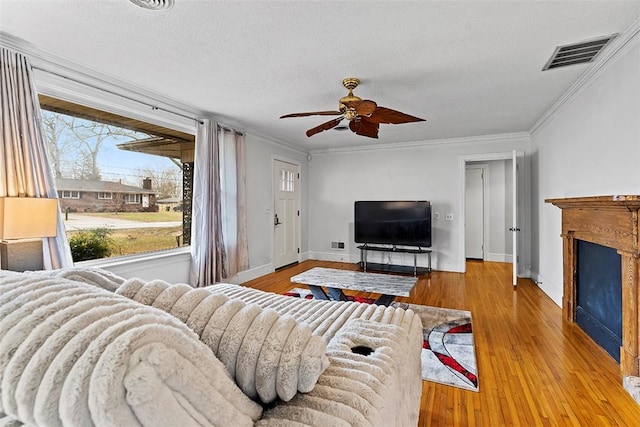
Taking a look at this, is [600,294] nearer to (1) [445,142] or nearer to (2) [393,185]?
(1) [445,142]

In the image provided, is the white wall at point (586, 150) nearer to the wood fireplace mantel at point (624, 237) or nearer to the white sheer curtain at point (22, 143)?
the wood fireplace mantel at point (624, 237)

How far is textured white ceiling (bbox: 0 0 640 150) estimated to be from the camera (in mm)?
1856

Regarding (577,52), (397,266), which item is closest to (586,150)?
(577,52)

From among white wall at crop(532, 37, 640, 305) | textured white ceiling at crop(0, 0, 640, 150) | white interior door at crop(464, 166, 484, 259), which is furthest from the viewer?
white interior door at crop(464, 166, 484, 259)

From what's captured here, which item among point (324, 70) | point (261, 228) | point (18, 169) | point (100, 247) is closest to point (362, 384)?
point (324, 70)

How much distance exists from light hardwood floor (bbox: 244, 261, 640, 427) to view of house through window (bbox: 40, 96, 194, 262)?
3.21 meters

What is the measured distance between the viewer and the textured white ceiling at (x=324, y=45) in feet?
6.09

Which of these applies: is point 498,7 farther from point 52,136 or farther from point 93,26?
point 52,136

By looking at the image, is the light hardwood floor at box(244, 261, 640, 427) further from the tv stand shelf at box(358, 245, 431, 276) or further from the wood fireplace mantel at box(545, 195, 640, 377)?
the tv stand shelf at box(358, 245, 431, 276)

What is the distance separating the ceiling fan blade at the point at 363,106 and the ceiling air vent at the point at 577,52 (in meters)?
1.43

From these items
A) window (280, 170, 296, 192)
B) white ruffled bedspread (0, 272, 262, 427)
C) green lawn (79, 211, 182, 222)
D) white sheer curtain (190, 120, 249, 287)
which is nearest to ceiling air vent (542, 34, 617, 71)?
white ruffled bedspread (0, 272, 262, 427)

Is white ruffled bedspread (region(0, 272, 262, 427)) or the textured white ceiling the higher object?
the textured white ceiling

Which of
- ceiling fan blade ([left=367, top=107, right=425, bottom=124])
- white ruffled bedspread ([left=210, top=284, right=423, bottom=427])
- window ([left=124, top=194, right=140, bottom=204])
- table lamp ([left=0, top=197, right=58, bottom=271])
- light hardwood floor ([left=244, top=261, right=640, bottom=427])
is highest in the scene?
ceiling fan blade ([left=367, top=107, right=425, bottom=124])

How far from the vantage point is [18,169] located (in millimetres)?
2227
